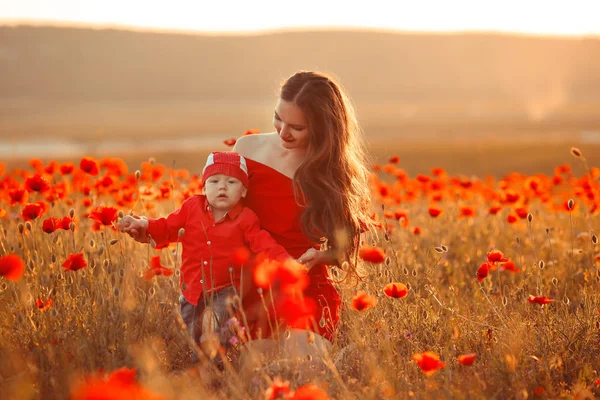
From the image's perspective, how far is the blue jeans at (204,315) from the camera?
10.6 ft

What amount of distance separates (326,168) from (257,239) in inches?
22.4

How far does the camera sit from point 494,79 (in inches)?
3637

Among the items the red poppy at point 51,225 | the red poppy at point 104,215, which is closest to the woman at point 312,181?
the red poppy at point 104,215

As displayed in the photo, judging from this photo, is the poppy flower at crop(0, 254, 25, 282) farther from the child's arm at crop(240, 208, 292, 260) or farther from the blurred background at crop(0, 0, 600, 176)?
the blurred background at crop(0, 0, 600, 176)

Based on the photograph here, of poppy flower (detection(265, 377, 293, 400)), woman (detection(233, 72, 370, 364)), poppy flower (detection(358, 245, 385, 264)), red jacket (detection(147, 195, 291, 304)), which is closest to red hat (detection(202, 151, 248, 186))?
red jacket (detection(147, 195, 291, 304))

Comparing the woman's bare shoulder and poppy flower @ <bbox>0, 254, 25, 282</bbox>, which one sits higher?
the woman's bare shoulder

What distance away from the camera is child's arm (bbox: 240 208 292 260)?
3.25 meters

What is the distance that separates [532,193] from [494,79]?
9135 centimetres

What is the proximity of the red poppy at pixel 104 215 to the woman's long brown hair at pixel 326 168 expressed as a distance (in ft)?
3.08

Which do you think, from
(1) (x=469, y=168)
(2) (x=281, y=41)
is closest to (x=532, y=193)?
(1) (x=469, y=168)

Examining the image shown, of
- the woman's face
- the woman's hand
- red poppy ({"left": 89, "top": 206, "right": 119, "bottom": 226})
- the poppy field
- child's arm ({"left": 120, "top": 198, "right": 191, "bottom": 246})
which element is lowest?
the poppy field

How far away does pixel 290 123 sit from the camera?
3.55 m

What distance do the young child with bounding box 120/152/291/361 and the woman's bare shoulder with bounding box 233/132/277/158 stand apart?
14.2 inches

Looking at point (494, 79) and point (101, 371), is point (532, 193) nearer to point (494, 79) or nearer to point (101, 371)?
point (101, 371)
